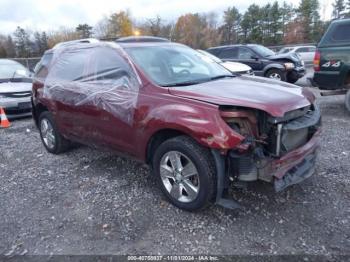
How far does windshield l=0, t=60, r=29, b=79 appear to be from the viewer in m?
8.89

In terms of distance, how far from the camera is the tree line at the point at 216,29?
46.2m

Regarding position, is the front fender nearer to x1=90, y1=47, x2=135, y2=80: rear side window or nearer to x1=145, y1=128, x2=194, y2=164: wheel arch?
x1=145, y1=128, x2=194, y2=164: wheel arch

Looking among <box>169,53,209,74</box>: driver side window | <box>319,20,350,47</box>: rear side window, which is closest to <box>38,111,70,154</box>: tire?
<box>169,53,209,74</box>: driver side window

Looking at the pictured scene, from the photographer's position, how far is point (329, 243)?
9.12ft

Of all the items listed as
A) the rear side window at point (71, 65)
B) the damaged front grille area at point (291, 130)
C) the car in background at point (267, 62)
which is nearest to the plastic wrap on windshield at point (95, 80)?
the rear side window at point (71, 65)

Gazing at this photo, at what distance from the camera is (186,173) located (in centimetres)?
322

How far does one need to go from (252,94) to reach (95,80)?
2.09 m

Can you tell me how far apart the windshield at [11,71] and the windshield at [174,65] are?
6490 millimetres

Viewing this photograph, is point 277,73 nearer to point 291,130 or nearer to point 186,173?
point 291,130

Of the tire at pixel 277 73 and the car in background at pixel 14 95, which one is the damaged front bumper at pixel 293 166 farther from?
the tire at pixel 277 73

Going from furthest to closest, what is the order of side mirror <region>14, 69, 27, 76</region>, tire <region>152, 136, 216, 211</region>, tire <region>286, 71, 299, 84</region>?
tire <region>286, 71, 299, 84</region> < side mirror <region>14, 69, 27, 76</region> < tire <region>152, 136, 216, 211</region>

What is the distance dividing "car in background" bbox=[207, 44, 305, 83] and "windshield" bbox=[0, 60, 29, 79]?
744 cm

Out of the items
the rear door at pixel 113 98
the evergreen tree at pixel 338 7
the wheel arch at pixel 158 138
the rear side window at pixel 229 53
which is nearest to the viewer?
the wheel arch at pixel 158 138

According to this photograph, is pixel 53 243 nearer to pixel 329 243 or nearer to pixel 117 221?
pixel 117 221
